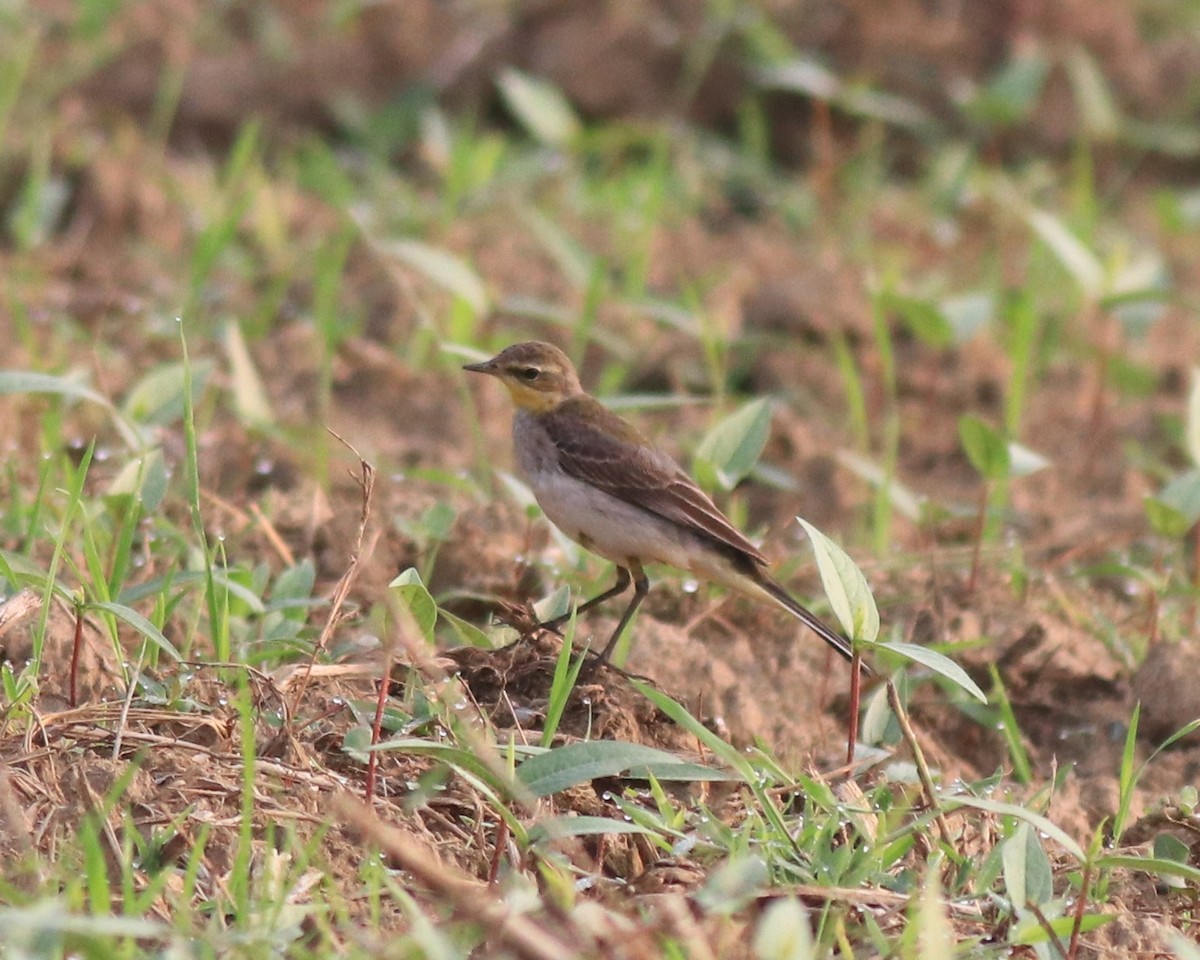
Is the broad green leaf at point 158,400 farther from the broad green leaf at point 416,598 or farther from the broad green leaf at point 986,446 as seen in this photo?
the broad green leaf at point 986,446

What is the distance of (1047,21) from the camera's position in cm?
1084

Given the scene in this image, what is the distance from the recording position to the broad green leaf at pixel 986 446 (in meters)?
5.49

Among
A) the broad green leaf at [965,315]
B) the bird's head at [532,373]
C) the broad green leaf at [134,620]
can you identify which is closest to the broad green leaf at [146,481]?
the broad green leaf at [134,620]

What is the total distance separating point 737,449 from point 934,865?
6.16 feet

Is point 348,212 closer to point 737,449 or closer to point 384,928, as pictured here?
point 737,449

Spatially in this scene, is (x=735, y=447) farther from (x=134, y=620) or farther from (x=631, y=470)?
(x=134, y=620)

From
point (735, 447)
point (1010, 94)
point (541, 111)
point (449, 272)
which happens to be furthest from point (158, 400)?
point (1010, 94)

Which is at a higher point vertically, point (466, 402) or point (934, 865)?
point (934, 865)

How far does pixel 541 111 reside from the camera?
9297mm

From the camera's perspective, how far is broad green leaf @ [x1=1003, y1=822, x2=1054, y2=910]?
357cm

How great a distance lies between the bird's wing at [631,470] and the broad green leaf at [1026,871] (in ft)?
5.27

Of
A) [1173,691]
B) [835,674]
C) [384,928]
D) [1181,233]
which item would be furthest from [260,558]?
[1181,233]

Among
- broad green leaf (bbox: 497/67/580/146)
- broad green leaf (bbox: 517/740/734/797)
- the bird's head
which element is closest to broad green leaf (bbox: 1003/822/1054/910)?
broad green leaf (bbox: 517/740/734/797)

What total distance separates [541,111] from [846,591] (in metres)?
5.68
